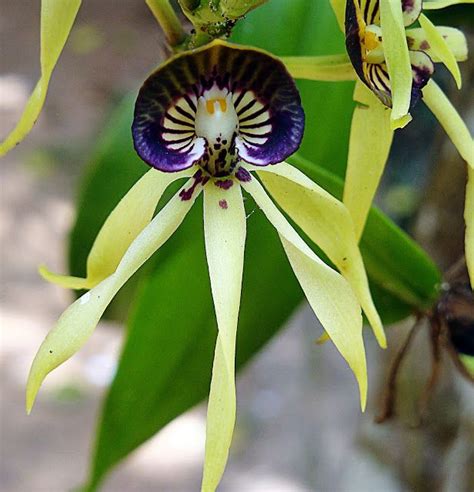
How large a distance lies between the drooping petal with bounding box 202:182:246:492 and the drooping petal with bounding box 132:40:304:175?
3 centimetres

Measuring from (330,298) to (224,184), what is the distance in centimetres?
9

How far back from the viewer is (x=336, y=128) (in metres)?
0.70

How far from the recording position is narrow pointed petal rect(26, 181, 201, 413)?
1.44 feet

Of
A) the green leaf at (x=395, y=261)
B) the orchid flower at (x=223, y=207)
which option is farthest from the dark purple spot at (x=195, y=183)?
the green leaf at (x=395, y=261)

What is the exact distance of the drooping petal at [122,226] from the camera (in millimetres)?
488

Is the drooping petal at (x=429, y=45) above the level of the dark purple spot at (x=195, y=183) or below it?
above

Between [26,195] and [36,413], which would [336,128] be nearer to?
[36,413]

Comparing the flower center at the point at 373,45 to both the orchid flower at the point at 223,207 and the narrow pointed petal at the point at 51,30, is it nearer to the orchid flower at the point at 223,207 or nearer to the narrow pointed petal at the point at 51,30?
the orchid flower at the point at 223,207

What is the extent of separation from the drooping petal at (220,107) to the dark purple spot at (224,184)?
2 centimetres

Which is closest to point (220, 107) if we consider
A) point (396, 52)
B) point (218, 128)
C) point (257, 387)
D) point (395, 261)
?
point (218, 128)

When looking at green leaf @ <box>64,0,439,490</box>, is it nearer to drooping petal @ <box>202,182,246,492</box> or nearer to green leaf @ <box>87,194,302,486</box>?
green leaf @ <box>87,194,302,486</box>

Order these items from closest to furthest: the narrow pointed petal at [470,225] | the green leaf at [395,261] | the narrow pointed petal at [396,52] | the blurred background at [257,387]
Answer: the narrow pointed petal at [396,52] < the narrow pointed petal at [470,225] < the green leaf at [395,261] < the blurred background at [257,387]

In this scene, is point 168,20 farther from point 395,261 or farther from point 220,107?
point 395,261

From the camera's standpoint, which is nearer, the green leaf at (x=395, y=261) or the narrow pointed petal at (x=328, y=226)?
the narrow pointed petal at (x=328, y=226)
